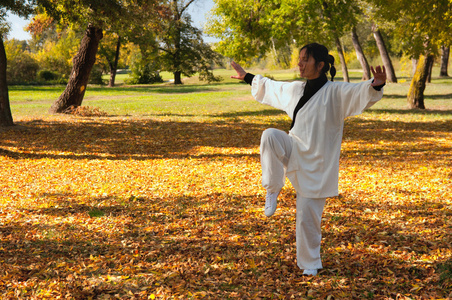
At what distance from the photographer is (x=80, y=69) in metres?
17.1

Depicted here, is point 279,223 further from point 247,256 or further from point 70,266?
point 70,266

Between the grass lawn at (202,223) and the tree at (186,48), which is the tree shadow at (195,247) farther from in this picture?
the tree at (186,48)

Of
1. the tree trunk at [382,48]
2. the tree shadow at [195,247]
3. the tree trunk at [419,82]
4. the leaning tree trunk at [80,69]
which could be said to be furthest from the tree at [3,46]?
the tree trunk at [382,48]

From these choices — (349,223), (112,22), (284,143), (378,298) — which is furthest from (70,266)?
(112,22)

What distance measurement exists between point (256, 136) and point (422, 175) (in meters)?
6.37

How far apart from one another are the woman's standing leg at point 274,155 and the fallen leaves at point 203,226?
3.56 feet

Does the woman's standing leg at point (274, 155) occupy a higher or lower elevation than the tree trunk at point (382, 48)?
lower

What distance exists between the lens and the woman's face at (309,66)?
391cm

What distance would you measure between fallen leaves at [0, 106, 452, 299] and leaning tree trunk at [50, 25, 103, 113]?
5522mm

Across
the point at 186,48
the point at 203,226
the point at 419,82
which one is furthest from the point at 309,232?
the point at 186,48

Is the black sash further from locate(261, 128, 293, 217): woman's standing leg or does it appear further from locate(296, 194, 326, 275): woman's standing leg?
locate(296, 194, 326, 275): woman's standing leg

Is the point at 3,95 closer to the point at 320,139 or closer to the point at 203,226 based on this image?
the point at 203,226

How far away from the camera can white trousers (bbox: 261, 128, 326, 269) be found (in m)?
3.89

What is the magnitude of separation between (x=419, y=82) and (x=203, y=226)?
16207 millimetres
